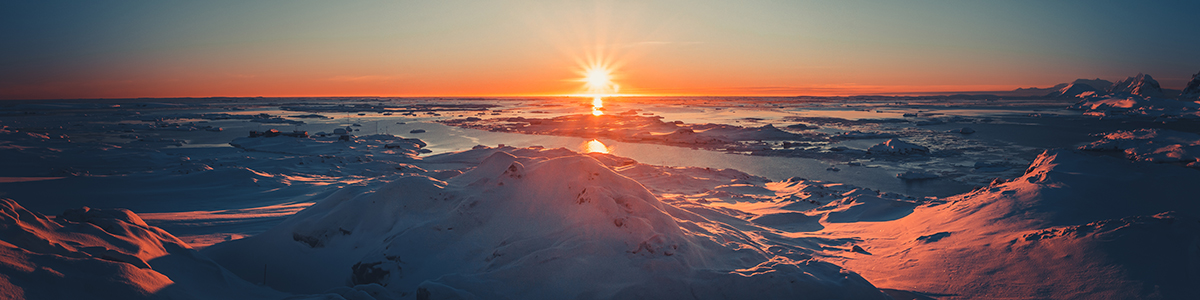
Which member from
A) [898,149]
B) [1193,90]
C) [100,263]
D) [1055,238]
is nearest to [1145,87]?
[1193,90]

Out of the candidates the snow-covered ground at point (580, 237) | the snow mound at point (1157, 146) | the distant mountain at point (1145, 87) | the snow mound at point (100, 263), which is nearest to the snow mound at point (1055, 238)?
the snow-covered ground at point (580, 237)

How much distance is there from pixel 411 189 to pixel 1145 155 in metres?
23.5

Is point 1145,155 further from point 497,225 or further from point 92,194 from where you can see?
point 92,194

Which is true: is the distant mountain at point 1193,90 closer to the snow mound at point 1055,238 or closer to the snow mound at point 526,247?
the snow mound at point 1055,238

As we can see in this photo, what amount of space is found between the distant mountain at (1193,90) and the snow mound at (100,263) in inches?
3731

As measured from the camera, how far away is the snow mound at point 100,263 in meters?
3.73

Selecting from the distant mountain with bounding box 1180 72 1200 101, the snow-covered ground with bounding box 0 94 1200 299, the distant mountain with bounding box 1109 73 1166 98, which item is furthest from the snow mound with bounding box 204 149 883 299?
the distant mountain with bounding box 1109 73 1166 98

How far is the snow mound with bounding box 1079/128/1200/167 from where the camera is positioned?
1549cm

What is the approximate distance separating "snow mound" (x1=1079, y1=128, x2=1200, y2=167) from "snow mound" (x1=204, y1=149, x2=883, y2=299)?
699 inches

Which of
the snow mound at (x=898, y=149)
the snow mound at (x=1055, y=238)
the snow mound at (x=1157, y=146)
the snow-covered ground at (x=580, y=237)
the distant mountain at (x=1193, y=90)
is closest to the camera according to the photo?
the snow-covered ground at (x=580, y=237)

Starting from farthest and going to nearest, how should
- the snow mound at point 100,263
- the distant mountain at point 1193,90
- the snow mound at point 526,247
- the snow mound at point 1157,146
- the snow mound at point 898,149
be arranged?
1. the distant mountain at point 1193,90
2. the snow mound at point 898,149
3. the snow mound at point 1157,146
4. the snow mound at point 526,247
5. the snow mound at point 100,263

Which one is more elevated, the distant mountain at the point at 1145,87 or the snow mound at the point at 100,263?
the distant mountain at the point at 1145,87

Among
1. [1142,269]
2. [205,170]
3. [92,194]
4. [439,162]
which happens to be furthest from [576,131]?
[1142,269]

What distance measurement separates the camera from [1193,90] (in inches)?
2453
